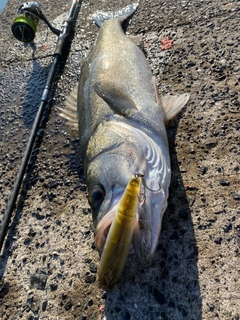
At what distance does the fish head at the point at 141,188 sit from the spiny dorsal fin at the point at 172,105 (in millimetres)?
482

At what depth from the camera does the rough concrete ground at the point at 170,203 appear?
2129 millimetres

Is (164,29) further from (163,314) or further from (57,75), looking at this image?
(163,314)

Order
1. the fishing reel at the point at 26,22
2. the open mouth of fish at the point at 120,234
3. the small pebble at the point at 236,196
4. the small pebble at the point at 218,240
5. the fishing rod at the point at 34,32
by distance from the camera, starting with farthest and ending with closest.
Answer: the fishing reel at the point at 26,22
the fishing rod at the point at 34,32
the small pebble at the point at 236,196
the small pebble at the point at 218,240
the open mouth of fish at the point at 120,234

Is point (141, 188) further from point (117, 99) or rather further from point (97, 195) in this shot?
point (117, 99)

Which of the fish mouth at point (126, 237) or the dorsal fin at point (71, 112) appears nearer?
the fish mouth at point (126, 237)

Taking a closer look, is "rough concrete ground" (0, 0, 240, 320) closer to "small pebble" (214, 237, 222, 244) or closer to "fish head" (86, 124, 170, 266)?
"small pebble" (214, 237, 222, 244)

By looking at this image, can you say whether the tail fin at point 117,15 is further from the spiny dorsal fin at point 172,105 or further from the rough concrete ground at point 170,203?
the spiny dorsal fin at point 172,105

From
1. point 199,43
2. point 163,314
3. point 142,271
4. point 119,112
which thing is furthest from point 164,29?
point 163,314

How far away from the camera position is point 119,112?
256 centimetres

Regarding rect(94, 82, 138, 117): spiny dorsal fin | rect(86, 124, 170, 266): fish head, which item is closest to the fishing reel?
rect(94, 82, 138, 117): spiny dorsal fin

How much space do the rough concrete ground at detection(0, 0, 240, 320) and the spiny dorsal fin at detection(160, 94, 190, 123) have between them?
224mm

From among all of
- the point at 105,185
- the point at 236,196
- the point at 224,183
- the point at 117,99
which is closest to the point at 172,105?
the point at 117,99

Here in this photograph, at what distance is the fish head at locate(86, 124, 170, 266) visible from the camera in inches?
68.9

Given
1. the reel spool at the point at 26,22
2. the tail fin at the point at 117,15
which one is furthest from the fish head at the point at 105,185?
the reel spool at the point at 26,22
